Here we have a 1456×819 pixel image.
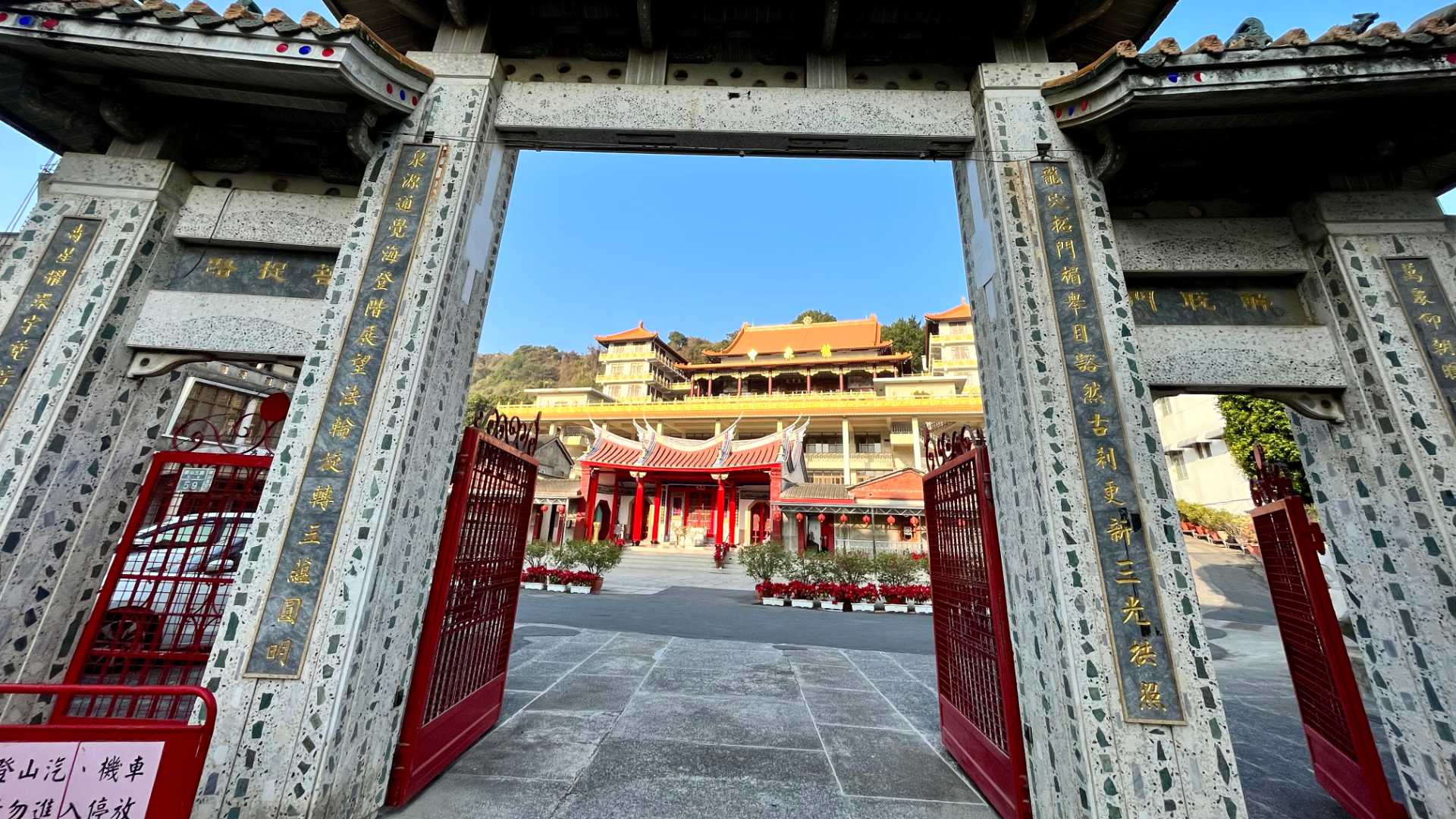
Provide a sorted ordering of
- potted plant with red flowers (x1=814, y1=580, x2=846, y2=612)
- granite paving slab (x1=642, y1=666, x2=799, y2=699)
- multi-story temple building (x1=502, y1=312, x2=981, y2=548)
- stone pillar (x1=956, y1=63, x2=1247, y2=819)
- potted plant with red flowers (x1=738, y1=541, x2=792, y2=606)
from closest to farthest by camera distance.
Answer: stone pillar (x1=956, y1=63, x2=1247, y2=819) → granite paving slab (x1=642, y1=666, x2=799, y2=699) → potted plant with red flowers (x1=814, y1=580, x2=846, y2=612) → potted plant with red flowers (x1=738, y1=541, x2=792, y2=606) → multi-story temple building (x1=502, y1=312, x2=981, y2=548)

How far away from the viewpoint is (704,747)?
3516 millimetres

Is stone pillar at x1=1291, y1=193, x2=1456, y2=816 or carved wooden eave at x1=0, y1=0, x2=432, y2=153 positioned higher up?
carved wooden eave at x1=0, y1=0, x2=432, y2=153

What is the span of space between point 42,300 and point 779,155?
4773mm

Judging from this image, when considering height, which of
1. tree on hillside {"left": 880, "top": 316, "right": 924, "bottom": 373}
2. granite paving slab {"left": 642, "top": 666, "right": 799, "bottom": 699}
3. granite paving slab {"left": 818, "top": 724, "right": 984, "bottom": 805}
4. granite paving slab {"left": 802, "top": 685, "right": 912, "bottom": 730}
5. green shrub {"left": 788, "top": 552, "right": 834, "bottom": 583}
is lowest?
granite paving slab {"left": 818, "top": 724, "right": 984, "bottom": 805}

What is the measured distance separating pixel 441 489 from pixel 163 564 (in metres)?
2.27

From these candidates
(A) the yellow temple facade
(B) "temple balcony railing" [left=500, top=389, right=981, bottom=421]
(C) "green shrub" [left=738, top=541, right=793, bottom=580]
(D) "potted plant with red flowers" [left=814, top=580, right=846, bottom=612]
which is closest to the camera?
(D) "potted plant with red flowers" [left=814, top=580, right=846, bottom=612]

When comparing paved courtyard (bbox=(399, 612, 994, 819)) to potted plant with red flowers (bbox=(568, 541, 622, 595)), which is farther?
potted plant with red flowers (bbox=(568, 541, 622, 595))

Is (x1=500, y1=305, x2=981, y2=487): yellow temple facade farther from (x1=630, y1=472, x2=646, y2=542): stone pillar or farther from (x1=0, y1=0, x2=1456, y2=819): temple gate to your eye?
(x1=0, y1=0, x2=1456, y2=819): temple gate

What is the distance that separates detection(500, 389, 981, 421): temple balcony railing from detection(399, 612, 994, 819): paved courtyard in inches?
915

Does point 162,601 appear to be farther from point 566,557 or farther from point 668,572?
point 668,572

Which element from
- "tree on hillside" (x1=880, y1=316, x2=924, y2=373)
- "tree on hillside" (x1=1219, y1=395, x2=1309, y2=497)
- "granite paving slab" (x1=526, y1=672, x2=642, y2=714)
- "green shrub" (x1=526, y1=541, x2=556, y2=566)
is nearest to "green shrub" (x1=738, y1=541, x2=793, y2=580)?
"green shrub" (x1=526, y1=541, x2=556, y2=566)

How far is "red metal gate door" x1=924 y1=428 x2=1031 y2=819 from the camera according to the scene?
9.66ft

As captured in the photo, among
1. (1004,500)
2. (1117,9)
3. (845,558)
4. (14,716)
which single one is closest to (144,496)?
(14,716)

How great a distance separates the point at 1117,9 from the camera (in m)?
3.88
